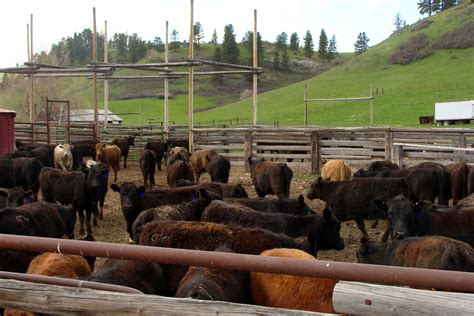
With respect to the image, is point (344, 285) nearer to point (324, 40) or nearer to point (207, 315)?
point (207, 315)

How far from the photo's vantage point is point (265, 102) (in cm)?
8112

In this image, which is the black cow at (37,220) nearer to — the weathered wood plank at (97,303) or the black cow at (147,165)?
the weathered wood plank at (97,303)

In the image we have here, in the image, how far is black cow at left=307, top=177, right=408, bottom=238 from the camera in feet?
35.4

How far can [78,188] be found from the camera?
12.3 metres

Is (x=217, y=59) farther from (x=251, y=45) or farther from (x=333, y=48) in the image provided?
(x=333, y=48)

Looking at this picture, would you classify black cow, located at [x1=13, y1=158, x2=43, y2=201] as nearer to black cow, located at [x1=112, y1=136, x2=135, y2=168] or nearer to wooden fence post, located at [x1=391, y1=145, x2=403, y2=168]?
black cow, located at [x1=112, y1=136, x2=135, y2=168]

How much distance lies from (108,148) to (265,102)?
61.8m

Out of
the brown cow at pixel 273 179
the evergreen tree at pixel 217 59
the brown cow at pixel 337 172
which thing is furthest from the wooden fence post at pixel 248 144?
the evergreen tree at pixel 217 59

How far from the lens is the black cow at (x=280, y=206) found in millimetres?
9359

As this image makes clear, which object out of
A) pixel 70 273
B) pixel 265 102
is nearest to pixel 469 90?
pixel 265 102

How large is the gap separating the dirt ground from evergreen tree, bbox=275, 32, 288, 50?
103605mm

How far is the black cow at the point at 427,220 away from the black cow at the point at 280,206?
166cm

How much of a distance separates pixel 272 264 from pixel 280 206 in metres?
6.53

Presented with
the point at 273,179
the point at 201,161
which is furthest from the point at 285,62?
the point at 273,179
